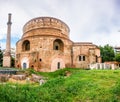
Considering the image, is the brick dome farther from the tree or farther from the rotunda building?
the tree

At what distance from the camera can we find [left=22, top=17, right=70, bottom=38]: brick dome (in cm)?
3164

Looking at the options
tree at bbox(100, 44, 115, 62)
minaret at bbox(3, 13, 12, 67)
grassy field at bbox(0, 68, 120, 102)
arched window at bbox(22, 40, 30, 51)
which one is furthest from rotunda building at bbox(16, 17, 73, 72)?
grassy field at bbox(0, 68, 120, 102)

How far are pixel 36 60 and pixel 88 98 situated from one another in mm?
19543

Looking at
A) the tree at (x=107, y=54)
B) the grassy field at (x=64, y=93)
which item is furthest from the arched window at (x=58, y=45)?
the grassy field at (x=64, y=93)

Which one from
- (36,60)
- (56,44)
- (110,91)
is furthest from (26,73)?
(110,91)

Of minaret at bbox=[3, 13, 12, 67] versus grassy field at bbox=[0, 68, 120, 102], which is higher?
minaret at bbox=[3, 13, 12, 67]

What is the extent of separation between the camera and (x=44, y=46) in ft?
98.3

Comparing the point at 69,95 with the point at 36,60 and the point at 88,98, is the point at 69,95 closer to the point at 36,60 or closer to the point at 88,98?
the point at 88,98

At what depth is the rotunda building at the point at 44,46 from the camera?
29.7m

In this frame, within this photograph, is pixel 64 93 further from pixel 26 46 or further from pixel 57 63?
pixel 26 46

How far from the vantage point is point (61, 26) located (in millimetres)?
33562

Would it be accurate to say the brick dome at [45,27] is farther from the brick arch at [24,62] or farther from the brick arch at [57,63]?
the brick arch at [57,63]

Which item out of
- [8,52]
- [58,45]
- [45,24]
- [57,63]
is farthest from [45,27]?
[8,52]

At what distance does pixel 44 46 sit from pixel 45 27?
3375 millimetres
